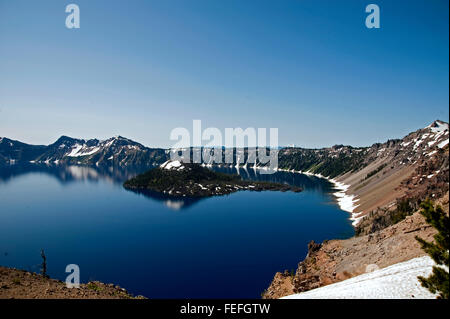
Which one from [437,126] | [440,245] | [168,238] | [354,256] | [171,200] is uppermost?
[437,126]

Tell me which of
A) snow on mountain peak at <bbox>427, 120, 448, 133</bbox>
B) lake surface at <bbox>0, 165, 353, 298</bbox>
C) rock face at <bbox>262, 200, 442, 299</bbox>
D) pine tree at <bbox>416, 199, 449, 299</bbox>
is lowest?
lake surface at <bbox>0, 165, 353, 298</bbox>

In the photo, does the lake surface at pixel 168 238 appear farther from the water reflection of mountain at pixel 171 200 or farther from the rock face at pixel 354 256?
the rock face at pixel 354 256

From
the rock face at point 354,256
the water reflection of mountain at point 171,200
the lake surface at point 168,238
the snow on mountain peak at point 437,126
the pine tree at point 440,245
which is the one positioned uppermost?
the snow on mountain peak at point 437,126

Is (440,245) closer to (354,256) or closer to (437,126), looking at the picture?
(354,256)

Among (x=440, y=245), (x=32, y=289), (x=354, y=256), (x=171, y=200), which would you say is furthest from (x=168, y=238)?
(x=440, y=245)

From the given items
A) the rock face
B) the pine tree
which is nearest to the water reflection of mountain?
the rock face

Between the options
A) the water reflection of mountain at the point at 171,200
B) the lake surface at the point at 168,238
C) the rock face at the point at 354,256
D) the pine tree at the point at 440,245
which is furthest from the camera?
the water reflection of mountain at the point at 171,200

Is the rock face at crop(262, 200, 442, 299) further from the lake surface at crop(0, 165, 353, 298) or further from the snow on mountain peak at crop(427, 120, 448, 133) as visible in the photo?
the snow on mountain peak at crop(427, 120, 448, 133)

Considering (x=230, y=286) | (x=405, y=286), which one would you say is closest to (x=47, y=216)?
(x=230, y=286)

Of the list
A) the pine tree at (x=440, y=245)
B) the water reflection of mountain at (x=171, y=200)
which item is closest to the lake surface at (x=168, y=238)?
the water reflection of mountain at (x=171, y=200)
